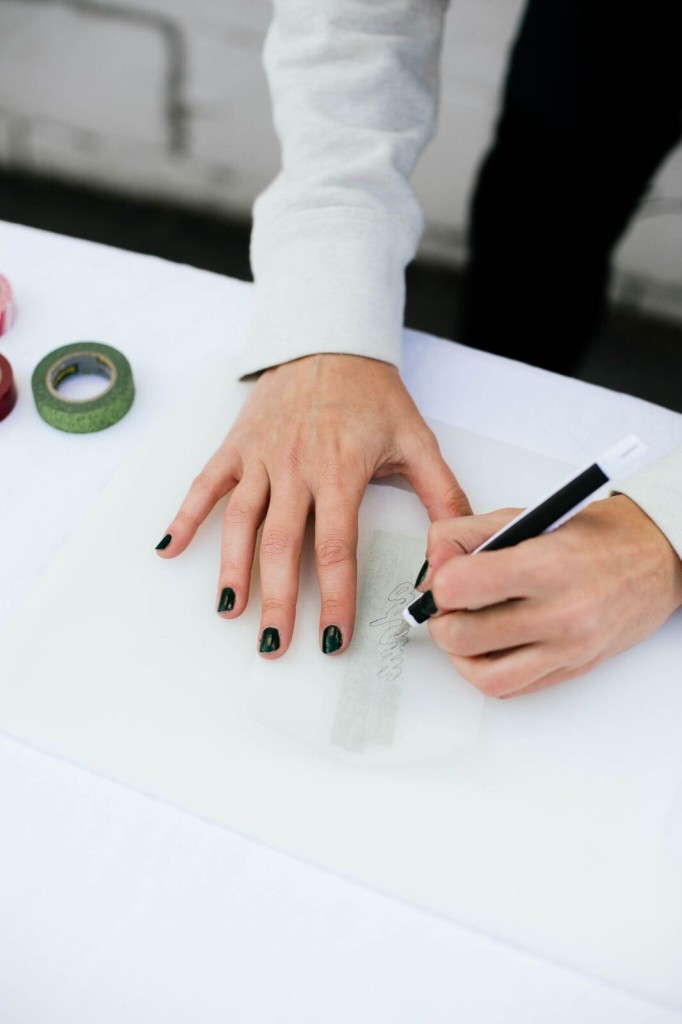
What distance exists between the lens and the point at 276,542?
0.60 meters

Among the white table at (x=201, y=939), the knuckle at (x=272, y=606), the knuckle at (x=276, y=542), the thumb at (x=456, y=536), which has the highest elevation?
the thumb at (x=456, y=536)

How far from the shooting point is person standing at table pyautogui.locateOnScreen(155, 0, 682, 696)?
52 centimetres

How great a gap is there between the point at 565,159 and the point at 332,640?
2.42ft

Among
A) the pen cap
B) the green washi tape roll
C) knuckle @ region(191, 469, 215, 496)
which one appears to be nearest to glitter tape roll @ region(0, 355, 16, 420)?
the green washi tape roll

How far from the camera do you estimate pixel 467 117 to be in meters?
1.73

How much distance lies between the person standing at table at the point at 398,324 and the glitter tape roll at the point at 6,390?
0.19 meters

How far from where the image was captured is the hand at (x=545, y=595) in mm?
487

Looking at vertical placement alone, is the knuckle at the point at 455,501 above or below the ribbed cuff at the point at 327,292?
below

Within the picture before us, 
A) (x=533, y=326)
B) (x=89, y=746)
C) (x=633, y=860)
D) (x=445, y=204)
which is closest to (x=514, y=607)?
(x=633, y=860)

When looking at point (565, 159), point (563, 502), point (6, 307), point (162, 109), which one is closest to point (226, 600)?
point (563, 502)

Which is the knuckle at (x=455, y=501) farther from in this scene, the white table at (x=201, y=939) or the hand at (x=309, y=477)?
the white table at (x=201, y=939)

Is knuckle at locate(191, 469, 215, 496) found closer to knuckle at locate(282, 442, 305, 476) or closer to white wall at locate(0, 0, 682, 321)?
knuckle at locate(282, 442, 305, 476)

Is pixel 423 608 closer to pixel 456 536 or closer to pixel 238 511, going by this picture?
pixel 456 536

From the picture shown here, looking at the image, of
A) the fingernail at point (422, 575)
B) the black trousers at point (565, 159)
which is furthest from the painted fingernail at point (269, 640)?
the black trousers at point (565, 159)
